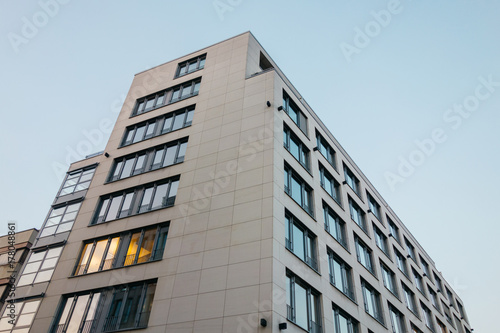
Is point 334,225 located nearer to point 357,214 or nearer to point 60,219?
point 357,214

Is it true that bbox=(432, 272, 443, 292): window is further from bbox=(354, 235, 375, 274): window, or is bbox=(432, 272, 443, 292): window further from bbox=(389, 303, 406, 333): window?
bbox=(354, 235, 375, 274): window

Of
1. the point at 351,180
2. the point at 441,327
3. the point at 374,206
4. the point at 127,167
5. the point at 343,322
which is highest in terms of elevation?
the point at 374,206

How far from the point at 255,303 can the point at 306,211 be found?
927 cm

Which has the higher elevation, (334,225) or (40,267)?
(334,225)

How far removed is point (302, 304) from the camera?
2273 centimetres

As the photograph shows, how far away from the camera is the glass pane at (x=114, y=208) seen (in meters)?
30.0

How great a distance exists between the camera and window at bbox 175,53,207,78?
39.2 metres

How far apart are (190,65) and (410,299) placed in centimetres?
3380

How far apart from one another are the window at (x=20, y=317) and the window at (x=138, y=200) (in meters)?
6.98

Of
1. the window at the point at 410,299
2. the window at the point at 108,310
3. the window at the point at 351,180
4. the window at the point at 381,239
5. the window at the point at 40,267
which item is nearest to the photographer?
A: the window at the point at 108,310

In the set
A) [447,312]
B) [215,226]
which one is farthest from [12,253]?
[447,312]

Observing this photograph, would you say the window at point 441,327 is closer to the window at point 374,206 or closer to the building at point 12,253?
the window at point 374,206

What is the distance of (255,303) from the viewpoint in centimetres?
1964

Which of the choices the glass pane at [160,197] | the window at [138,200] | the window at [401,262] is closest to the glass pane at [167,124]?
the window at [138,200]
